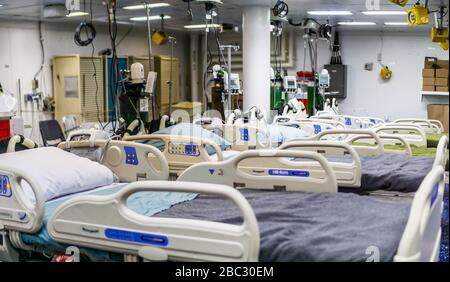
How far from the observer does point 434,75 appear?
9.36 m

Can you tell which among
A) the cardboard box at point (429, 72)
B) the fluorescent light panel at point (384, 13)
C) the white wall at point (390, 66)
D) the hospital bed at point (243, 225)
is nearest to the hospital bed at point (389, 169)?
the hospital bed at point (243, 225)

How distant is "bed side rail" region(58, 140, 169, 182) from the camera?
Answer: 348 centimetres

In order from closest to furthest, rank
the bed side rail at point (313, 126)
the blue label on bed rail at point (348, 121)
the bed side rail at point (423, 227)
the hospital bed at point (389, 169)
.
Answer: the bed side rail at point (423, 227), the hospital bed at point (389, 169), the bed side rail at point (313, 126), the blue label on bed rail at point (348, 121)

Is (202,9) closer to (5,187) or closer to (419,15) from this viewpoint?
(419,15)

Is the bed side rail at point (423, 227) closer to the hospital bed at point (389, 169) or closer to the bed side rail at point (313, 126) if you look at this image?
the hospital bed at point (389, 169)

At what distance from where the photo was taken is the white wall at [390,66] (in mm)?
10391

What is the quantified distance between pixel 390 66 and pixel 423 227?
9.48 metres

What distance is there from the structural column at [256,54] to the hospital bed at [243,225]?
175 inches

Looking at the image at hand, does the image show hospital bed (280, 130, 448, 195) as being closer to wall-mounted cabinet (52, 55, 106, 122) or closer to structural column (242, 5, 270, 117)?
structural column (242, 5, 270, 117)

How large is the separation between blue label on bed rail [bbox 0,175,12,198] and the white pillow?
0.07 meters

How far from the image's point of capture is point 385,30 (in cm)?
1066
